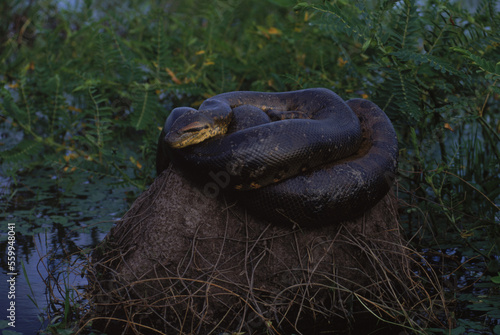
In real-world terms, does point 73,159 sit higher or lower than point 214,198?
lower

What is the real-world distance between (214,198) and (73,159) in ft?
10.2

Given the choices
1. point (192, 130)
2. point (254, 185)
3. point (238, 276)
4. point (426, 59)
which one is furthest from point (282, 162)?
point (426, 59)

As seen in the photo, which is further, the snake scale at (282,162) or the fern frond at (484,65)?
the fern frond at (484,65)

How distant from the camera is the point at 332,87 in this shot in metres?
6.60

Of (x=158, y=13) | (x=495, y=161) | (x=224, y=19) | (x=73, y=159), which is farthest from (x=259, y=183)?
(x=224, y=19)


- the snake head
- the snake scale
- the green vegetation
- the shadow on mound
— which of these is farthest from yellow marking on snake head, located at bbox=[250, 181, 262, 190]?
the green vegetation

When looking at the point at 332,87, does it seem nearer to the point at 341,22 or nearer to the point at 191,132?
the point at 341,22

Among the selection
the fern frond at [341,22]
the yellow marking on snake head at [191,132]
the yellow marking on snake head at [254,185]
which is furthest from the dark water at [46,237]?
the fern frond at [341,22]

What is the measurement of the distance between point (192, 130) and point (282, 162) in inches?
26.5

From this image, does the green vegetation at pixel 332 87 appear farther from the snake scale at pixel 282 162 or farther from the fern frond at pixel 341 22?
the snake scale at pixel 282 162

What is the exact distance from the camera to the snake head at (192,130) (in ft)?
12.8

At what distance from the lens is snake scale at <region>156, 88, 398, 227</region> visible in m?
3.78

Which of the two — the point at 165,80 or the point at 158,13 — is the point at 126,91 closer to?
the point at 165,80

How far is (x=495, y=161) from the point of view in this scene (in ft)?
17.1
